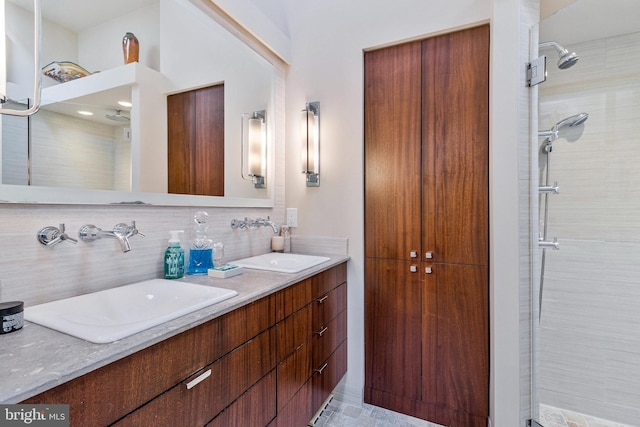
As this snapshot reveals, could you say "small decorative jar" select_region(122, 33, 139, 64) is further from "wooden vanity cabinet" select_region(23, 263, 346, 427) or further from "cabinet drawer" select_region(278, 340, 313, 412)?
"cabinet drawer" select_region(278, 340, 313, 412)

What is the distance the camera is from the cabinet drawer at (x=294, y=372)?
1.25 m

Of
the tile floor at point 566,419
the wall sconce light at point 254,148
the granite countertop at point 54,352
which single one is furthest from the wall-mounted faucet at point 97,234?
the tile floor at point 566,419

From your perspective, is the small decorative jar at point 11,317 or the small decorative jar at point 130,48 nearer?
the small decorative jar at point 11,317

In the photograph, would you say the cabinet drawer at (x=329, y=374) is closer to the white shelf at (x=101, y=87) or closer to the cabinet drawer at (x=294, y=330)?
the cabinet drawer at (x=294, y=330)

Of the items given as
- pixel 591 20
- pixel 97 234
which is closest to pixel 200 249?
pixel 97 234

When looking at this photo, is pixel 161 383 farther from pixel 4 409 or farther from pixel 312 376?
pixel 312 376

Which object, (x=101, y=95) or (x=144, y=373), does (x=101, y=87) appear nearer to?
(x=101, y=95)

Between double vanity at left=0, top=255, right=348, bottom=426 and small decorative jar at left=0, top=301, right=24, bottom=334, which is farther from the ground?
small decorative jar at left=0, top=301, right=24, bottom=334

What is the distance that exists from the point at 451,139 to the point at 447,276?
2.63 feet

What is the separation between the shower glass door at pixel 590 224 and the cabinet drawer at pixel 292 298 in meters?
1.15

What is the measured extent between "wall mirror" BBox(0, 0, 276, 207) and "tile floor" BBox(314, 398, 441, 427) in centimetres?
142

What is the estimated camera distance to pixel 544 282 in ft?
5.36

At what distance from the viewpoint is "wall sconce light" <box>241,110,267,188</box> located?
72.1 inches

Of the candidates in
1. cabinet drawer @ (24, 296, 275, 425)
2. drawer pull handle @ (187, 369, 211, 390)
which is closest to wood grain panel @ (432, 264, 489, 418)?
cabinet drawer @ (24, 296, 275, 425)
